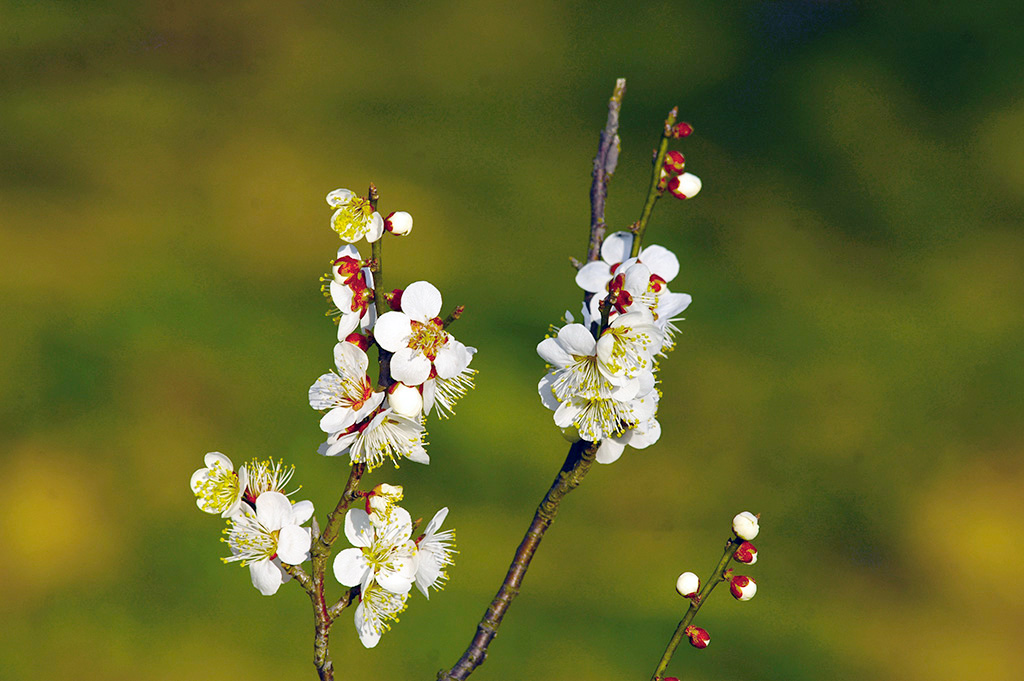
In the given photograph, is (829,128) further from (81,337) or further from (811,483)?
(81,337)

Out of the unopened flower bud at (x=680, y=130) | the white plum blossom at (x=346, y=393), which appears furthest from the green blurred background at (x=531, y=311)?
the unopened flower bud at (x=680, y=130)

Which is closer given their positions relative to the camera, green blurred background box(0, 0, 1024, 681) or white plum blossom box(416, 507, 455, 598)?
white plum blossom box(416, 507, 455, 598)

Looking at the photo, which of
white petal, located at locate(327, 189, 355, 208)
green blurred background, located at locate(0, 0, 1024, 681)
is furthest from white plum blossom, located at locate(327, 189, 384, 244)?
green blurred background, located at locate(0, 0, 1024, 681)

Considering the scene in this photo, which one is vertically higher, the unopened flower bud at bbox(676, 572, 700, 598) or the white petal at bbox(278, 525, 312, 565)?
the unopened flower bud at bbox(676, 572, 700, 598)

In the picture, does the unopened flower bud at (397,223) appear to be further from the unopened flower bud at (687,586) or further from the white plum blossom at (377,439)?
the unopened flower bud at (687,586)

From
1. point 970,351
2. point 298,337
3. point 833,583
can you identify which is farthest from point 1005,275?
point 298,337

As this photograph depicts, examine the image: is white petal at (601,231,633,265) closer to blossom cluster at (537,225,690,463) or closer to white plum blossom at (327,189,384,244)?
blossom cluster at (537,225,690,463)
